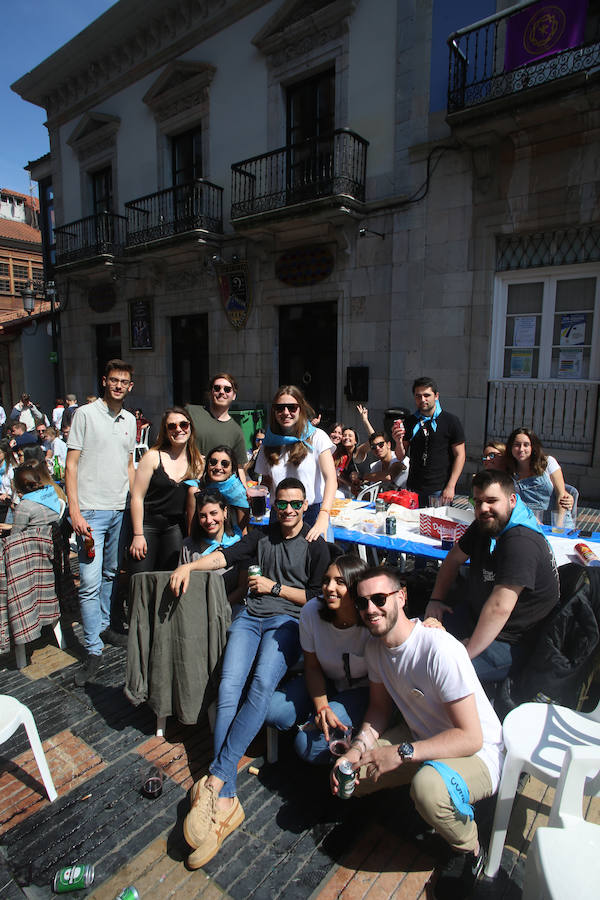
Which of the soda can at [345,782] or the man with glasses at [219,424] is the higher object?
the man with glasses at [219,424]

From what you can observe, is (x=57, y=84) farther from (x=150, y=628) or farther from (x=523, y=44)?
(x=150, y=628)

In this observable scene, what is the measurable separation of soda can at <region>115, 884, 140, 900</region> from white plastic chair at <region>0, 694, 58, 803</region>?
0.72 metres

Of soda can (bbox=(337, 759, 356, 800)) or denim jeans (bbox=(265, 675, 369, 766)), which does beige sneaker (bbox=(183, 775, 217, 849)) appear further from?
soda can (bbox=(337, 759, 356, 800))

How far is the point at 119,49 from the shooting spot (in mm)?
13141

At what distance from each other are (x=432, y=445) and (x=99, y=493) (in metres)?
3.02

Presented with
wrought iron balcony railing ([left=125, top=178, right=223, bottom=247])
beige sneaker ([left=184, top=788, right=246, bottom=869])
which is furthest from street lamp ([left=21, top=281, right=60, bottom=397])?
beige sneaker ([left=184, top=788, right=246, bottom=869])

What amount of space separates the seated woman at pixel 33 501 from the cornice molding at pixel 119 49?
36.8 feet

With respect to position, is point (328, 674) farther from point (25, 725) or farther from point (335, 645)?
point (25, 725)

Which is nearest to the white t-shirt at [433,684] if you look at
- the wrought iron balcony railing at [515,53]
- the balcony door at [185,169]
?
the wrought iron balcony railing at [515,53]

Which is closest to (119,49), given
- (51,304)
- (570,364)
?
(51,304)

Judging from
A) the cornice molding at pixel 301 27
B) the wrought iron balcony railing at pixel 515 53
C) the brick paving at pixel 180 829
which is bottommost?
the brick paving at pixel 180 829

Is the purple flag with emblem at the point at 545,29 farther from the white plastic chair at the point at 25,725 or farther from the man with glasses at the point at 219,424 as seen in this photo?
the white plastic chair at the point at 25,725

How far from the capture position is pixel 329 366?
33.4ft

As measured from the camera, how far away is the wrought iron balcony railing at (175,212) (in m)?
11.3
